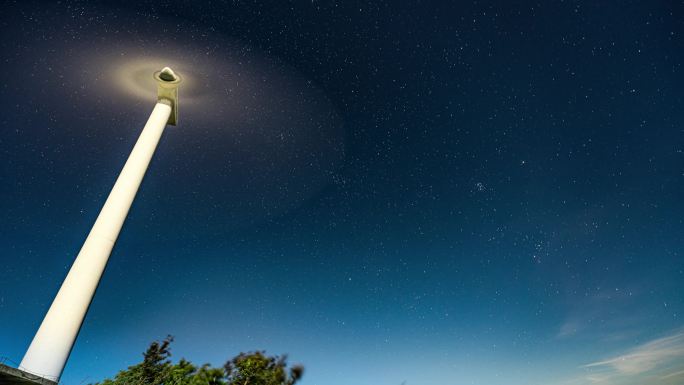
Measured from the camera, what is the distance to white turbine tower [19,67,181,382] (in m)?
13.0

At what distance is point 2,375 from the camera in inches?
377

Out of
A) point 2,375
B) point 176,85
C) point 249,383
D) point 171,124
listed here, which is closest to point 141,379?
point 249,383

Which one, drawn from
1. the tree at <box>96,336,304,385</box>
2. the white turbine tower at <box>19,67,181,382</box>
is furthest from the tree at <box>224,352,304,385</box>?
the white turbine tower at <box>19,67,181,382</box>

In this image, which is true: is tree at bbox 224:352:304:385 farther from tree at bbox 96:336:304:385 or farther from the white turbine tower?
the white turbine tower

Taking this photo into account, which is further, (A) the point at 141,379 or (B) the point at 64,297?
(A) the point at 141,379

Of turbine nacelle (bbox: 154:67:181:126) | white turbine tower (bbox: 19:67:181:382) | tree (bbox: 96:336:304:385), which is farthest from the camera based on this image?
tree (bbox: 96:336:304:385)

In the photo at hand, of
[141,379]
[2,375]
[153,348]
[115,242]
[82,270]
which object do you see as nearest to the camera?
[2,375]

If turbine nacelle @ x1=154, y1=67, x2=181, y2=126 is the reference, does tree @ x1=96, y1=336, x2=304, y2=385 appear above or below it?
below

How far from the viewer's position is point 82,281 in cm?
1500

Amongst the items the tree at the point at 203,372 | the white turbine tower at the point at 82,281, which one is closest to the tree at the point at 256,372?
the tree at the point at 203,372

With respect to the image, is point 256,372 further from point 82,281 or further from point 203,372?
point 82,281

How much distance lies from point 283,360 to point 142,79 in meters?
38.3

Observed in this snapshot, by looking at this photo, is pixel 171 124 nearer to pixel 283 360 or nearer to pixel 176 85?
pixel 176 85

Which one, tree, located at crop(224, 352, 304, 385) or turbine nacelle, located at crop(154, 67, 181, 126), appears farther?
tree, located at crop(224, 352, 304, 385)
